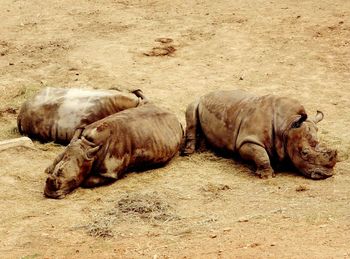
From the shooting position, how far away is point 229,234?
6043mm

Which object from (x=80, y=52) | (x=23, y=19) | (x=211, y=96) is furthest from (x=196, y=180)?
(x=23, y=19)

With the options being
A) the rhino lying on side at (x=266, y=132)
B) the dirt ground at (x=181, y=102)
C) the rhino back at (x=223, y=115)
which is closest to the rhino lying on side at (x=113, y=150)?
→ the dirt ground at (x=181, y=102)

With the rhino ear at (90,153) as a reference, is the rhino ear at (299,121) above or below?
above

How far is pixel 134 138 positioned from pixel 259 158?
142cm

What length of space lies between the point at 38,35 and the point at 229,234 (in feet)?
29.8


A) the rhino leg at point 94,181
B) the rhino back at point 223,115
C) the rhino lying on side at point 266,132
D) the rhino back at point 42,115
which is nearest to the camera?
the rhino leg at point 94,181

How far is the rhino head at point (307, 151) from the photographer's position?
7559mm

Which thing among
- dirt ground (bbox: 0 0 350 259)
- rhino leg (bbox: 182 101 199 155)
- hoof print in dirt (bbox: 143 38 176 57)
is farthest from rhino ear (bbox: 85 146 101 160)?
hoof print in dirt (bbox: 143 38 176 57)

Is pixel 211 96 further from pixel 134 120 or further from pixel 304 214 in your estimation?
pixel 304 214

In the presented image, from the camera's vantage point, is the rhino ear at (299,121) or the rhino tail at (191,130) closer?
the rhino ear at (299,121)

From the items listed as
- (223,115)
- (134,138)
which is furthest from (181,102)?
(134,138)

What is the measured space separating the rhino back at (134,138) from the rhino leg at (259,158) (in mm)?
949

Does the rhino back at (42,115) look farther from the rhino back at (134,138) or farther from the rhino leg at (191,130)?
the rhino leg at (191,130)

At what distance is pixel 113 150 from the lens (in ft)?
24.8
